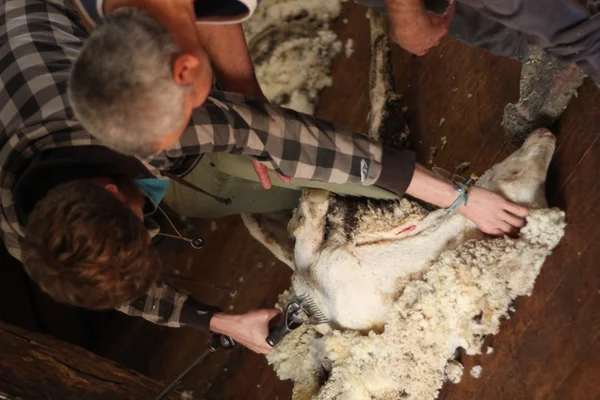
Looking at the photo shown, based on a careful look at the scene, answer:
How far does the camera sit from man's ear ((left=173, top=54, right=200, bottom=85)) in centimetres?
72

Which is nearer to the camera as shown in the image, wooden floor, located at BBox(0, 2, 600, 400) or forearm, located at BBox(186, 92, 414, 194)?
forearm, located at BBox(186, 92, 414, 194)

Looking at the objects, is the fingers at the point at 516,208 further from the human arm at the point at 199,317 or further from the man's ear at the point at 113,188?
the man's ear at the point at 113,188

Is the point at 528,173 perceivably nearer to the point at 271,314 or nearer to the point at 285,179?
the point at 285,179

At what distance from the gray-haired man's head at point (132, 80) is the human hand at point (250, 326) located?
0.69m

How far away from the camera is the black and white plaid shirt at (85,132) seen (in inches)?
37.4

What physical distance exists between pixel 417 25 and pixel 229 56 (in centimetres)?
43

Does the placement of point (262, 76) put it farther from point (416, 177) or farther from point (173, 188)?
point (416, 177)

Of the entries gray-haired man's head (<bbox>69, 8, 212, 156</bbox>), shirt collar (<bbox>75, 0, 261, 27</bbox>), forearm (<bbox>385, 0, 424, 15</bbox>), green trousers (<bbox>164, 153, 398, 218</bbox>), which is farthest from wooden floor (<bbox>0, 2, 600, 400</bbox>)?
gray-haired man's head (<bbox>69, 8, 212, 156</bbox>)

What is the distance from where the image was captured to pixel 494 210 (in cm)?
110

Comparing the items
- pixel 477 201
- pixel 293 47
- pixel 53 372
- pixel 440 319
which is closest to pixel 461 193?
pixel 477 201

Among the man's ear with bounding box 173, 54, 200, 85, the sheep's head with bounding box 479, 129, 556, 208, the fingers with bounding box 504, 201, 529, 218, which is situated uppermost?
the man's ear with bounding box 173, 54, 200, 85

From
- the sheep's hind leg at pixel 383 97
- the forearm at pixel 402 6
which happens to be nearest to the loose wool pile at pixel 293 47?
the sheep's hind leg at pixel 383 97

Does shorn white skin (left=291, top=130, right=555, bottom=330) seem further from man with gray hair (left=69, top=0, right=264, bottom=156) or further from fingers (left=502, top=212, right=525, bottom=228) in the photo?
man with gray hair (left=69, top=0, right=264, bottom=156)

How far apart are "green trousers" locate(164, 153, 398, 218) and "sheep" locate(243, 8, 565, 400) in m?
0.08
